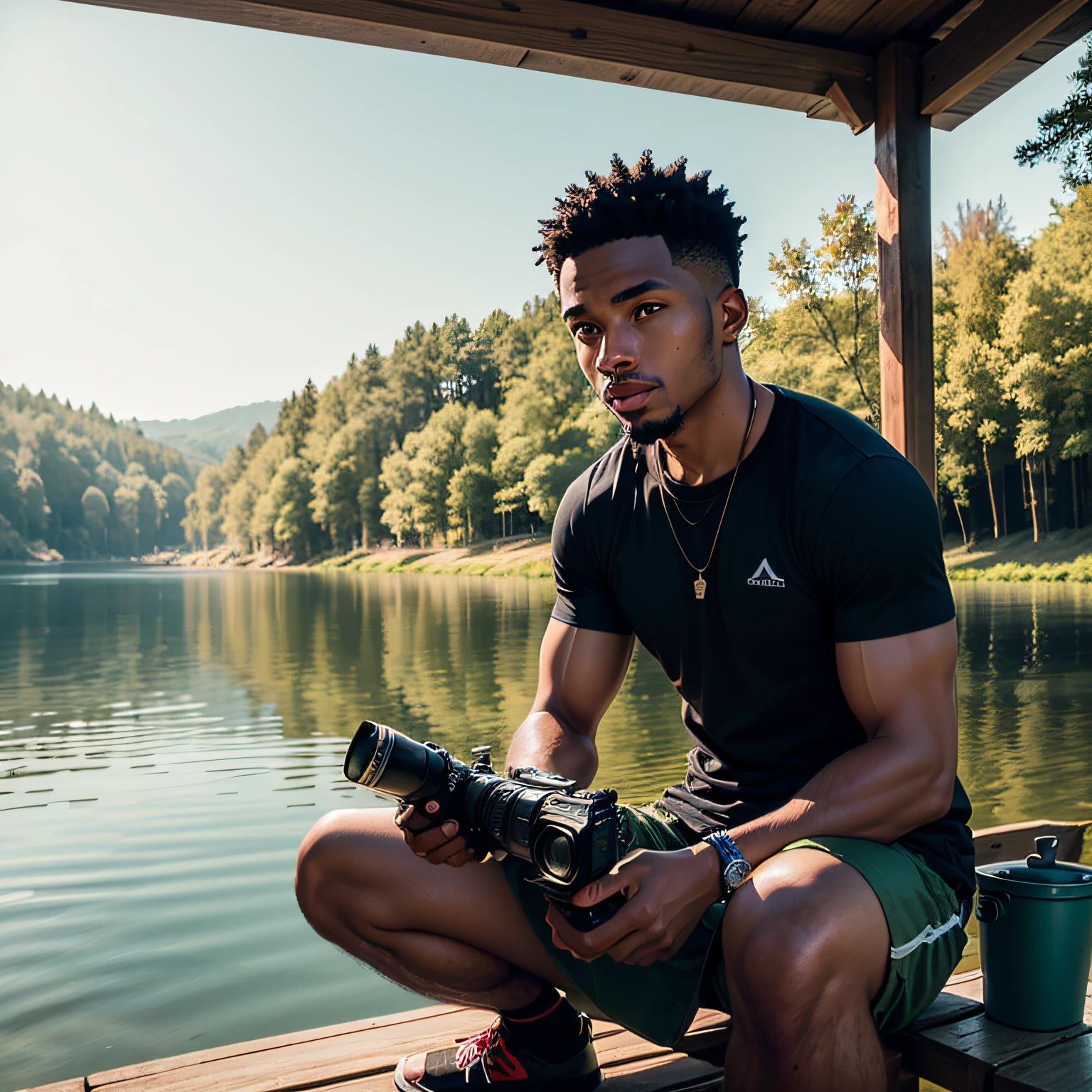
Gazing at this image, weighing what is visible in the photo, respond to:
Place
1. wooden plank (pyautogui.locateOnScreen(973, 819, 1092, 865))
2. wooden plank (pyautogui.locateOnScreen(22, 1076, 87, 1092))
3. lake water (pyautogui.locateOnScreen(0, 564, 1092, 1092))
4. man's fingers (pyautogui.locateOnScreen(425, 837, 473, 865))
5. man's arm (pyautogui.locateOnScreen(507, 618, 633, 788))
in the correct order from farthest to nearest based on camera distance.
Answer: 1. lake water (pyautogui.locateOnScreen(0, 564, 1092, 1092))
2. wooden plank (pyautogui.locateOnScreen(973, 819, 1092, 865))
3. man's arm (pyautogui.locateOnScreen(507, 618, 633, 788))
4. wooden plank (pyautogui.locateOnScreen(22, 1076, 87, 1092))
5. man's fingers (pyautogui.locateOnScreen(425, 837, 473, 865))

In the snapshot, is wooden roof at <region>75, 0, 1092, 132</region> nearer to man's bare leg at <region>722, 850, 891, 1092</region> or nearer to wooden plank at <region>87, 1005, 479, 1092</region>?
man's bare leg at <region>722, 850, 891, 1092</region>

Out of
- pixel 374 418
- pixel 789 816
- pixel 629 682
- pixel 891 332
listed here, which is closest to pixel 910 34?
pixel 891 332

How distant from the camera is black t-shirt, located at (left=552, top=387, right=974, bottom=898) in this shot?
5.37 feet

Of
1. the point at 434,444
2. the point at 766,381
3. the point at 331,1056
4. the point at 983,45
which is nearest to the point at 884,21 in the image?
the point at 983,45

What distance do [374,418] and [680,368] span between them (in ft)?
204

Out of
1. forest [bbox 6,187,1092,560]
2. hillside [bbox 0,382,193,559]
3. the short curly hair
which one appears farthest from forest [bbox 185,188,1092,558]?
hillside [bbox 0,382,193,559]

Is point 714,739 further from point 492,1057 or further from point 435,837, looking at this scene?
point 492,1057

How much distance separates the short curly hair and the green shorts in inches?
41.9

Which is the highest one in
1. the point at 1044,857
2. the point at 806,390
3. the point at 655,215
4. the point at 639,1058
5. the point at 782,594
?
the point at 806,390

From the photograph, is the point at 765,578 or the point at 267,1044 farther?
the point at 267,1044

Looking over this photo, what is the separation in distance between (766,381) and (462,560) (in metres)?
24.6

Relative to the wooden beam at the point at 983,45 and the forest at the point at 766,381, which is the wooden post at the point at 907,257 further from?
the forest at the point at 766,381

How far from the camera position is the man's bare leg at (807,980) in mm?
1374

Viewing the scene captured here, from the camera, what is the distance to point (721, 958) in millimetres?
1641
